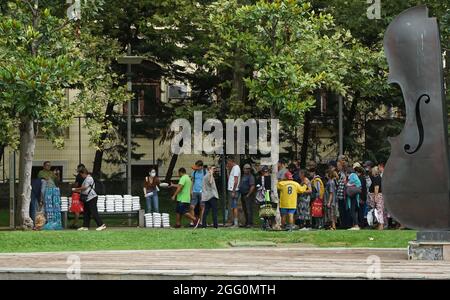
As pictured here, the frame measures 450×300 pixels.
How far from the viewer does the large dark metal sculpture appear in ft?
61.3

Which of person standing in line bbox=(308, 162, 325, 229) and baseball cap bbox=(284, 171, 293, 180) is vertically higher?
baseball cap bbox=(284, 171, 293, 180)

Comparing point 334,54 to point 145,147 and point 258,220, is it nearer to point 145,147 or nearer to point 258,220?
point 258,220

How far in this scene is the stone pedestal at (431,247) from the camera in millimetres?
18359

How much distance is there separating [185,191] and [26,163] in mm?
4549

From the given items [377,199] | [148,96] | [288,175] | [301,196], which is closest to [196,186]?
[288,175]

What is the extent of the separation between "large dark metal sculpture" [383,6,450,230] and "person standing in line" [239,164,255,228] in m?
10.4

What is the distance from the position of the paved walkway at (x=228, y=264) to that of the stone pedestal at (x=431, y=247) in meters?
0.25

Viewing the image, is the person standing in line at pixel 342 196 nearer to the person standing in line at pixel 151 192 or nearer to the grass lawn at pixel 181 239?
the grass lawn at pixel 181 239

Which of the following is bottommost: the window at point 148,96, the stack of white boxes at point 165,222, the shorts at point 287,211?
the stack of white boxes at point 165,222

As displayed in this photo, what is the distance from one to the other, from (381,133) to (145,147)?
35.2 ft

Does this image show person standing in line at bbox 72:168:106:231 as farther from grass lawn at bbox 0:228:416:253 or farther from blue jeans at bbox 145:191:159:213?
grass lawn at bbox 0:228:416:253

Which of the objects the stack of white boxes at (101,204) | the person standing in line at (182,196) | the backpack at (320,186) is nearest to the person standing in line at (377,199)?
the backpack at (320,186)

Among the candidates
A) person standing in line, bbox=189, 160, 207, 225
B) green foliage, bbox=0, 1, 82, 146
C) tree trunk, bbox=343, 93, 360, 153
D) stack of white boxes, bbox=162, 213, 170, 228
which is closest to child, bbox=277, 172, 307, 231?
person standing in line, bbox=189, 160, 207, 225

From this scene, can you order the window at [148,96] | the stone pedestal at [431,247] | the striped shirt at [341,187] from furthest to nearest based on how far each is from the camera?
1. the window at [148,96]
2. the striped shirt at [341,187]
3. the stone pedestal at [431,247]
